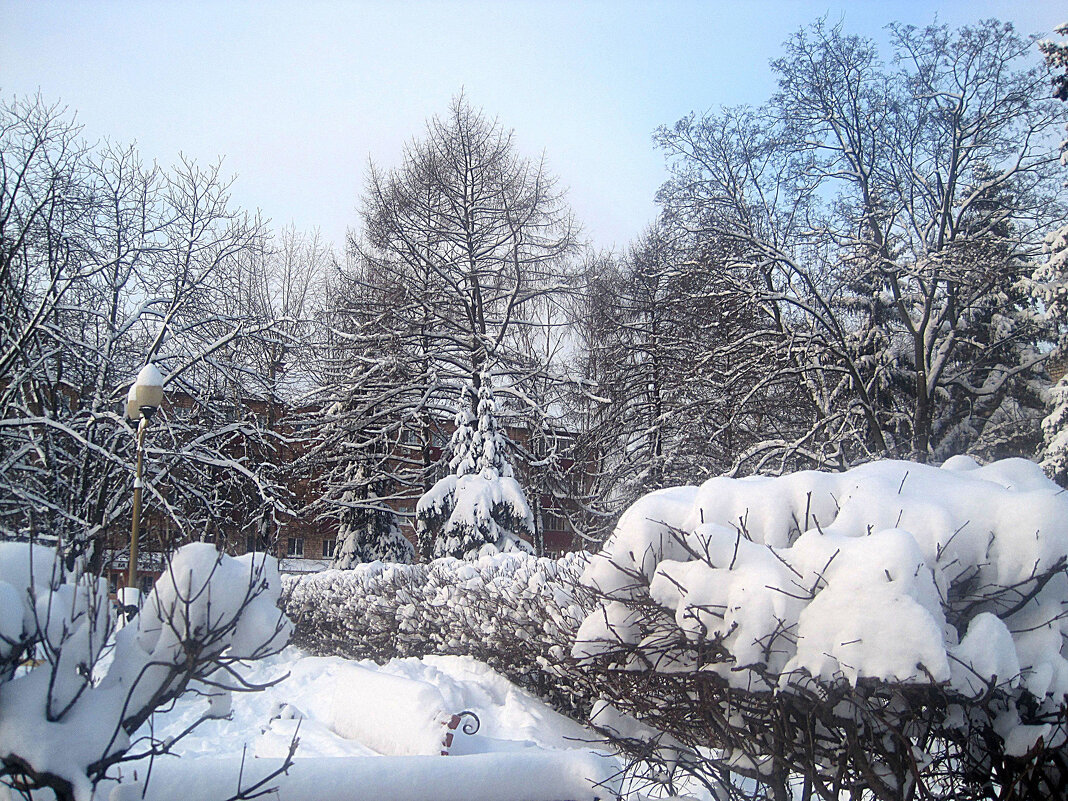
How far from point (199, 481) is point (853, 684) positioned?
55.7 feet

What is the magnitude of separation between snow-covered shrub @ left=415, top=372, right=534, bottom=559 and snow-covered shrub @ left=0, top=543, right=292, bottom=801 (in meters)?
13.7

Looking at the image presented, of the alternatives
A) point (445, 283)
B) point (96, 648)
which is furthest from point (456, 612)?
point (445, 283)

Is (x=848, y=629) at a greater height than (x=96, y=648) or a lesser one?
greater

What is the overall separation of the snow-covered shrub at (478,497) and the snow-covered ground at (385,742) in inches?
203

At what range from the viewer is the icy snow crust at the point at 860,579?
275cm

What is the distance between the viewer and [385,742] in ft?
23.6

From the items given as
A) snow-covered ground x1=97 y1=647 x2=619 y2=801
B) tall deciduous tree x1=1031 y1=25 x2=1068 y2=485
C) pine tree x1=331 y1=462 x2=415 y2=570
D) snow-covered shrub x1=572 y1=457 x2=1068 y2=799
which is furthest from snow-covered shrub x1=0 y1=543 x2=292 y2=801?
pine tree x1=331 y1=462 x2=415 y2=570

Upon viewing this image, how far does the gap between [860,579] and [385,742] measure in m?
5.67

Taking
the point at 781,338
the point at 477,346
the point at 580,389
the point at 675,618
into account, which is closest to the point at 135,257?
the point at 477,346

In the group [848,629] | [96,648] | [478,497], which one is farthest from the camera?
[478,497]

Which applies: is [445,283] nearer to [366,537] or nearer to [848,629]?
[366,537]

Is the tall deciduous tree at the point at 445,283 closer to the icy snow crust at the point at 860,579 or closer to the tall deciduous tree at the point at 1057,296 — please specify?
the tall deciduous tree at the point at 1057,296

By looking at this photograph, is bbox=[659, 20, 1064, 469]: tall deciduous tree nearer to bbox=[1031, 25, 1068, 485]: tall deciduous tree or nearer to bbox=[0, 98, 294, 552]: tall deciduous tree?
bbox=[1031, 25, 1068, 485]: tall deciduous tree

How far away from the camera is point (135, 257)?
1714 cm
